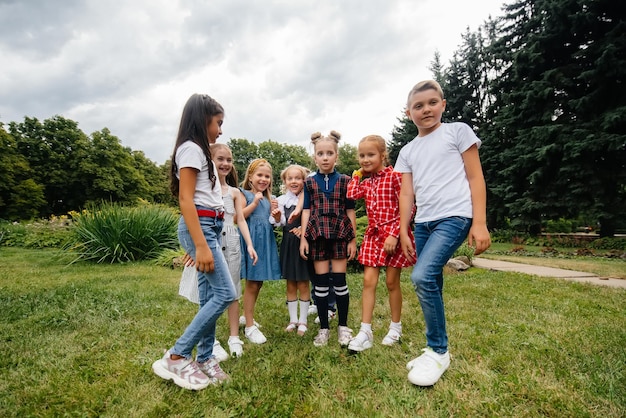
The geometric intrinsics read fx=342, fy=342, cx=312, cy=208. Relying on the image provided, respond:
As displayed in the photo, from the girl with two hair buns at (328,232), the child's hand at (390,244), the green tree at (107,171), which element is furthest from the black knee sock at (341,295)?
the green tree at (107,171)

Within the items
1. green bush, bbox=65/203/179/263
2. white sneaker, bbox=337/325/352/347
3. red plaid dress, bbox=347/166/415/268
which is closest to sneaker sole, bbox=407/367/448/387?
white sneaker, bbox=337/325/352/347

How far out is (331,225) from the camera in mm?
2859

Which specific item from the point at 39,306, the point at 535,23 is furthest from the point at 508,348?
the point at 535,23

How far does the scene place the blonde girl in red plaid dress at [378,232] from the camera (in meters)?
2.71

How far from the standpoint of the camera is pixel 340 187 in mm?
2965

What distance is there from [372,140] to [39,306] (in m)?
4.17

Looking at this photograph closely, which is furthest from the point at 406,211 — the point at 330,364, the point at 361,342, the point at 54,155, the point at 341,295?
the point at 54,155

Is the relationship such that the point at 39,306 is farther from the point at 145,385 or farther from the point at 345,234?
the point at 345,234

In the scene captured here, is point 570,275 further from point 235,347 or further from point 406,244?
point 235,347

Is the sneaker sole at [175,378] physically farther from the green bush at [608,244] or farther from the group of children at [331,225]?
the green bush at [608,244]

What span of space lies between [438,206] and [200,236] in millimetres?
1460

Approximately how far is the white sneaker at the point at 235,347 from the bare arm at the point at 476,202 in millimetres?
1824

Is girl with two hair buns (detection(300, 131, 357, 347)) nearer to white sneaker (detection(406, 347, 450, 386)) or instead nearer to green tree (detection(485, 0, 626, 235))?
white sneaker (detection(406, 347, 450, 386))

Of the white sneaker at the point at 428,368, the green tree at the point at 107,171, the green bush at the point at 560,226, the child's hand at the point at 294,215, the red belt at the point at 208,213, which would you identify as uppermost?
the green tree at the point at 107,171
